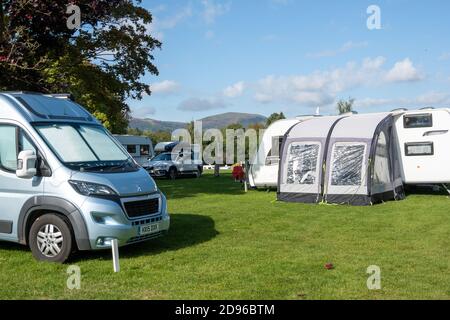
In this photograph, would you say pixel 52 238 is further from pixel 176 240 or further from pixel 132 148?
pixel 132 148

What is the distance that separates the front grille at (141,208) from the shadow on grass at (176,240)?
2.19ft

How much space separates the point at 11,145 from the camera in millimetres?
7797

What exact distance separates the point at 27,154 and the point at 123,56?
15153 millimetres

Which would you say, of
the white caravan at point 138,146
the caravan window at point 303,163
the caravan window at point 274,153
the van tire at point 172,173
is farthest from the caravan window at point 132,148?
the caravan window at point 303,163

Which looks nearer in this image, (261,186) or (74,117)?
(74,117)

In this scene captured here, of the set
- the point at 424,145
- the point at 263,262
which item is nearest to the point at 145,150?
the point at 424,145

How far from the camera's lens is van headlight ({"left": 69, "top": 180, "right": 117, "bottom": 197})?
23.9ft

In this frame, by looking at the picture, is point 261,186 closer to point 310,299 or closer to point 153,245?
point 153,245

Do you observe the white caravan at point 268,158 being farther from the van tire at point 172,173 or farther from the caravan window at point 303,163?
the van tire at point 172,173

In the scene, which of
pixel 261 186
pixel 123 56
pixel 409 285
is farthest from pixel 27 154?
pixel 123 56

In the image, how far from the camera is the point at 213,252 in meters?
8.15

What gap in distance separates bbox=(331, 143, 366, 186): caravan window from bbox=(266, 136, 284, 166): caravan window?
3667 mm

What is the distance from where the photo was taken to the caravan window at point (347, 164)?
47.9ft

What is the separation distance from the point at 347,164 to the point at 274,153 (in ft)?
13.7
